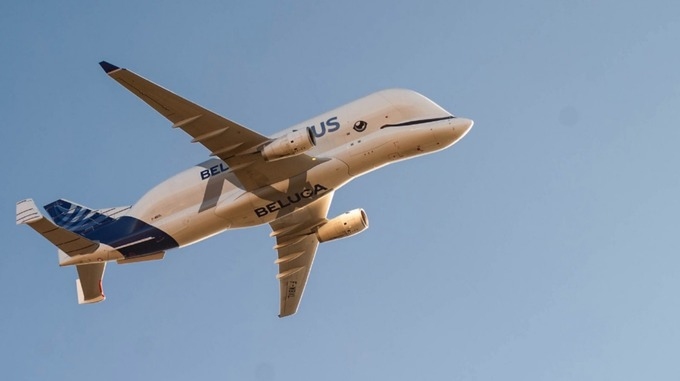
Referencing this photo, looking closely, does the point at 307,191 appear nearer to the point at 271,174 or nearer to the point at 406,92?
the point at 271,174

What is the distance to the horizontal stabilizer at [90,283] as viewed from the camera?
6219 centimetres

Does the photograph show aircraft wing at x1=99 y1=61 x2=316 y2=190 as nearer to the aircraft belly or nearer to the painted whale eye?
the aircraft belly

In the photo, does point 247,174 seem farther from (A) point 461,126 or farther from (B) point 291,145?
(A) point 461,126

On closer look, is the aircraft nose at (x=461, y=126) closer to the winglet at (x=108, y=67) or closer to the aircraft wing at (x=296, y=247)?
the aircraft wing at (x=296, y=247)

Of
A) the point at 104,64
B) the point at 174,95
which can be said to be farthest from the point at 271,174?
the point at 104,64

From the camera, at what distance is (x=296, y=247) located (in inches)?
2606

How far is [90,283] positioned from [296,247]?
12536mm

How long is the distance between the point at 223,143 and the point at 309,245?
12229 millimetres

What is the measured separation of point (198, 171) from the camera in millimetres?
59656

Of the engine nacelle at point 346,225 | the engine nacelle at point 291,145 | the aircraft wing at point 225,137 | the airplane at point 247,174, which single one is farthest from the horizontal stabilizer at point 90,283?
the engine nacelle at point 291,145

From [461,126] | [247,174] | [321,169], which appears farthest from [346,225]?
[461,126]

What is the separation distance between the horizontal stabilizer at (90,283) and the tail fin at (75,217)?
8.05ft

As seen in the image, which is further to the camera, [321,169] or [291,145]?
[321,169]

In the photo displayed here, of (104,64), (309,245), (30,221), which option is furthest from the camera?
(309,245)
